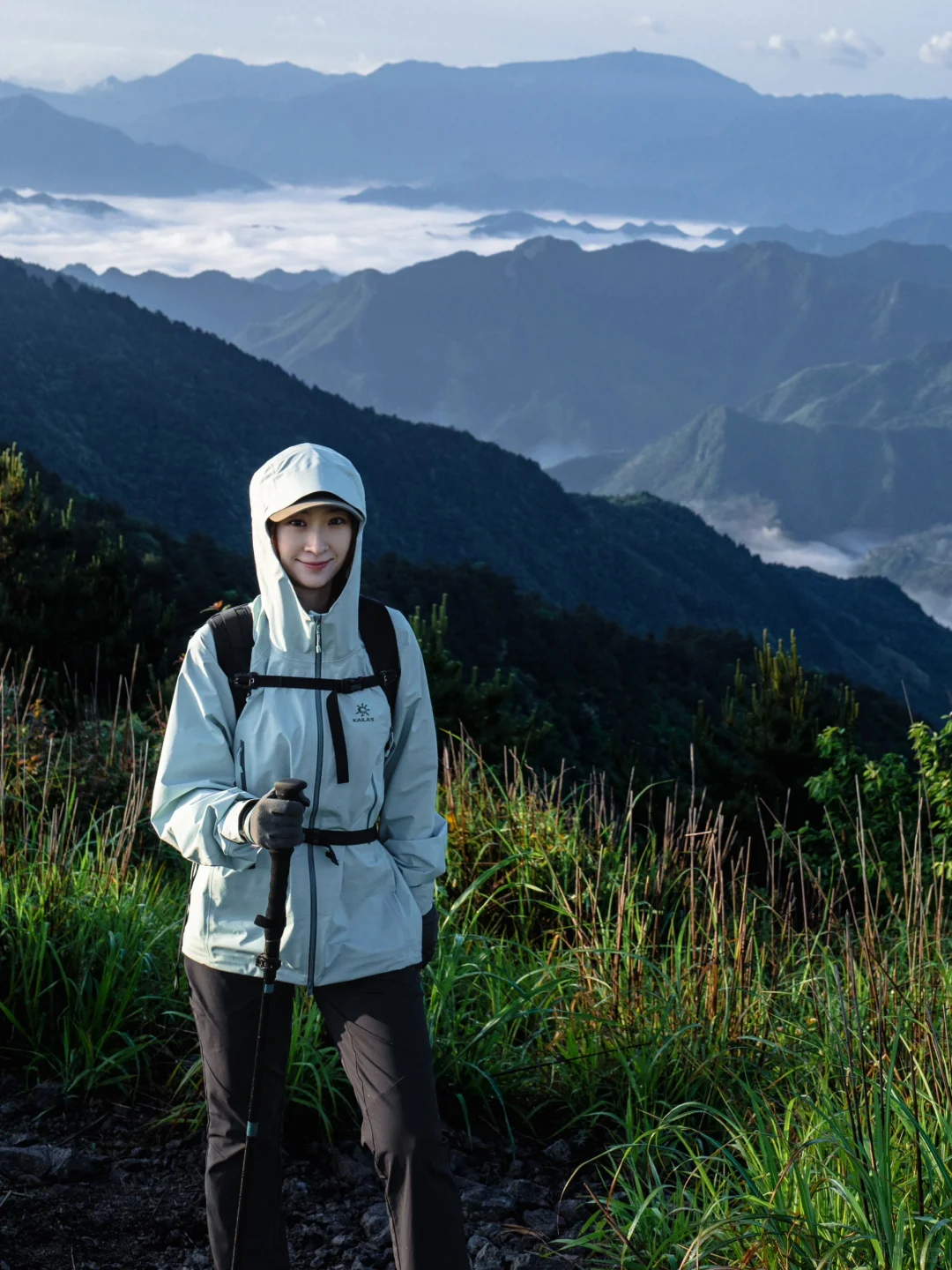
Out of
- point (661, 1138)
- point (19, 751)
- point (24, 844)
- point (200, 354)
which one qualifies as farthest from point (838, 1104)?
point (200, 354)

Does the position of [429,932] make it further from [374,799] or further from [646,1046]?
[646,1046]

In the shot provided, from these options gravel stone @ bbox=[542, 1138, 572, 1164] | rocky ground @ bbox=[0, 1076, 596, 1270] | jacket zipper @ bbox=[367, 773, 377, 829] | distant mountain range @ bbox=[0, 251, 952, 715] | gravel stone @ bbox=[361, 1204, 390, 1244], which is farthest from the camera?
distant mountain range @ bbox=[0, 251, 952, 715]

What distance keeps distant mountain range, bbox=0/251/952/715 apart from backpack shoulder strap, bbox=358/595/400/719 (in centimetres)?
6548

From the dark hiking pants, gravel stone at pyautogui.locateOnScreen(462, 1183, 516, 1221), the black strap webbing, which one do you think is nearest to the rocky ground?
gravel stone at pyautogui.locateOnScreen(462, 1183, 516, 1221)

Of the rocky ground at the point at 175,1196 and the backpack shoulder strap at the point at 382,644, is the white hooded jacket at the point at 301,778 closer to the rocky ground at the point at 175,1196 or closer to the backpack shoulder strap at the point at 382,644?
the backpack shoulder strap at the point at 382,644

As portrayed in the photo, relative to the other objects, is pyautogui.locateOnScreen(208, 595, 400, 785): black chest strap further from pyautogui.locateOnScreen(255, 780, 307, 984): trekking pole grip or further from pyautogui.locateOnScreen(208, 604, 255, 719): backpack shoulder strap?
pyautogui.locateOnScreen(255, 780, 307, 984): trekking pole grip

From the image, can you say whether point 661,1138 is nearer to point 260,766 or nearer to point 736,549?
point 260,766

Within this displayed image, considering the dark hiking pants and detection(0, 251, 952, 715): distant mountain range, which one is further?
detection(0, 251, 952, 715): distant mountain range

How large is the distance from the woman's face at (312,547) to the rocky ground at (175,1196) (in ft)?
4.17

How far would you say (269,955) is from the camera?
6.96 ft

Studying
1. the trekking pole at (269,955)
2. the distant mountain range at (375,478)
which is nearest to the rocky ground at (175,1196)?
the trekking pole at (269,955)

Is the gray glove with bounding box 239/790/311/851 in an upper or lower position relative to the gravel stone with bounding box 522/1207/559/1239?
upper

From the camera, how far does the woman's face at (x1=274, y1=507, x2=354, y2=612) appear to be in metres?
2.25

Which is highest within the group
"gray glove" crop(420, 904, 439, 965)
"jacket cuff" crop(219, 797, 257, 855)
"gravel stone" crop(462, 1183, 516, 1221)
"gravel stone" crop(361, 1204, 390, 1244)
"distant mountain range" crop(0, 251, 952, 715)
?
"distant mountain range" crop(0, 251, 952, 715)
